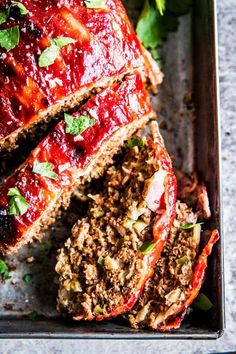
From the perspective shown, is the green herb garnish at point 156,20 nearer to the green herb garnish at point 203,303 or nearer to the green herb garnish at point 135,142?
the green herb garnish at point 135,142

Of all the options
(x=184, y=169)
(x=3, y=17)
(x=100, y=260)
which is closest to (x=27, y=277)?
(x=100, y=260)

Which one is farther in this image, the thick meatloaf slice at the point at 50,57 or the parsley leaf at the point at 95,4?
the parsley leaf at the point at 95,4

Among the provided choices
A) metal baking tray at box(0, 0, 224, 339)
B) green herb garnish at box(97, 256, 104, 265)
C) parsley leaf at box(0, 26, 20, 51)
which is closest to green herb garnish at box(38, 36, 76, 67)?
parsley leaf at box(0, 26, 20, 51)

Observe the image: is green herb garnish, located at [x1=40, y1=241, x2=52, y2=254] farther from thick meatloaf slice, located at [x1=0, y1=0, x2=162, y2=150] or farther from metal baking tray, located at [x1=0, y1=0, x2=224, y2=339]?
thick meatloaf slice, located at [x1=0, y1=0, x2=162, y2=150]

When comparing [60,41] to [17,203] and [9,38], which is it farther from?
[17,203]

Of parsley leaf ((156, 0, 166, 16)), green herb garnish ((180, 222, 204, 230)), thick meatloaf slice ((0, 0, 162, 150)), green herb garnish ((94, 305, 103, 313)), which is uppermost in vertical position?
parsley leaf ((156, 0, 166, 16))

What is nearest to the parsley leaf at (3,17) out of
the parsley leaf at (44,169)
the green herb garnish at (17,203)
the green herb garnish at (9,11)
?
the green herb garnish at (9,11)
